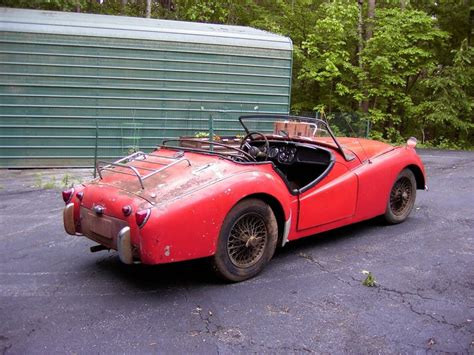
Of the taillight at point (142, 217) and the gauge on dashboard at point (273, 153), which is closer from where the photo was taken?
the taillight at point (142, 217)

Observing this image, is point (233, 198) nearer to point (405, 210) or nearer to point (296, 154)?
point (296, 154)

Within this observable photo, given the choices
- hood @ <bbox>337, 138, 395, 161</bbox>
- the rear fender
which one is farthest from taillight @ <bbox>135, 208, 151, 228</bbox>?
hood @ <bbox>337, 138, 395, 161</bbox>

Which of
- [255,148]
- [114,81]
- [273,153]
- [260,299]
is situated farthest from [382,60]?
[260,299]

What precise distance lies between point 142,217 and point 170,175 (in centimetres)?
66

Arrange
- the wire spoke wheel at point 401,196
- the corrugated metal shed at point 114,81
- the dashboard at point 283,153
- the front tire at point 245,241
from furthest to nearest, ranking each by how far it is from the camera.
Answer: the corrugated metal shed at point 114,81, the wire spoke wheel at point 401,196, the dashboard at point 283,153, the front tire at point 245,241

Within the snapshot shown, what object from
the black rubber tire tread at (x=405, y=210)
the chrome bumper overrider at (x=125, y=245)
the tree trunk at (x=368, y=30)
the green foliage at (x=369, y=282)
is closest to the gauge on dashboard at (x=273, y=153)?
the black rubber tire tread at (x=405, y=210)

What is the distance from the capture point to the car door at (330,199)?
15.3ft

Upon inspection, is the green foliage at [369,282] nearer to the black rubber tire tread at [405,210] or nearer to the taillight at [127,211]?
the black rubber tire tread at [405,210]

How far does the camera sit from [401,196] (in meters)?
5.91

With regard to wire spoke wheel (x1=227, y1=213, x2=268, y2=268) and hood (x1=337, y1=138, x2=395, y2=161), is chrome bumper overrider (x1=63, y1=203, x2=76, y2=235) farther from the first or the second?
hood (x1=337, y1=138, x2=395, y2=161)

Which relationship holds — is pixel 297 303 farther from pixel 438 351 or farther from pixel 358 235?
pixel 358 235

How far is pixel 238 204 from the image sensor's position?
3996 millimetres

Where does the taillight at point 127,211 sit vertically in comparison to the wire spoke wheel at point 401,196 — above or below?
above

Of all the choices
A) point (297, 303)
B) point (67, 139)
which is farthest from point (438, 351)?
point (67, 139)
